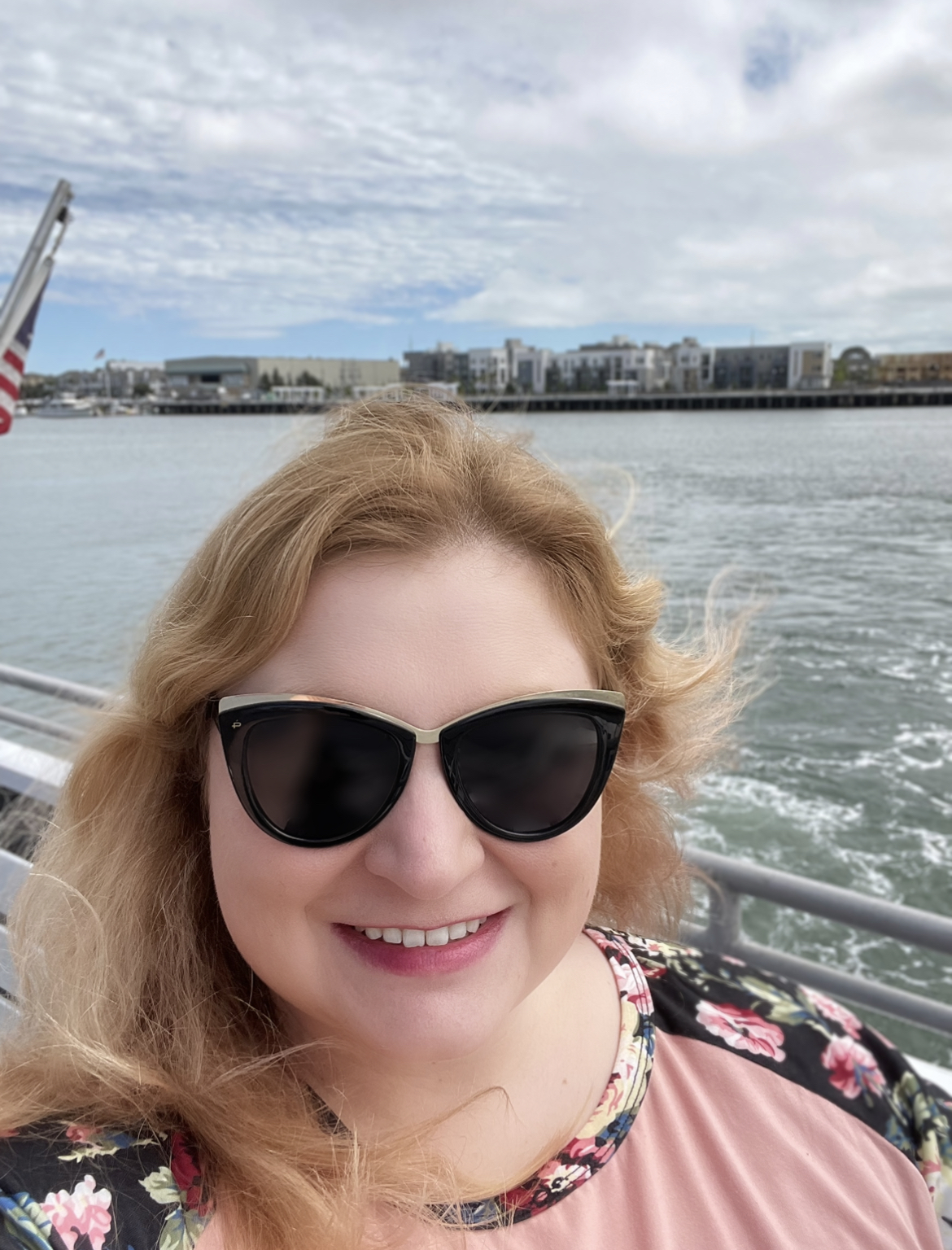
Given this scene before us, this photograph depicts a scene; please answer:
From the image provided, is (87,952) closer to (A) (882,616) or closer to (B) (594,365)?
(A) (882,616)

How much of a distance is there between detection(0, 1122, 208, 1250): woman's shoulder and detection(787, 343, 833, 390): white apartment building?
4687 inches

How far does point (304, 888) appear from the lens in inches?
38.1

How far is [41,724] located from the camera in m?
2.61

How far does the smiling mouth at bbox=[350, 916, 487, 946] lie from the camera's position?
988mm

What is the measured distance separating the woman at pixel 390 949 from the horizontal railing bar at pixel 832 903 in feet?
1.26

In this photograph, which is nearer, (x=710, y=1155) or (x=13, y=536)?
(x=710, y=1155)

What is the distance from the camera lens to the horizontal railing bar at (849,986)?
190 cm

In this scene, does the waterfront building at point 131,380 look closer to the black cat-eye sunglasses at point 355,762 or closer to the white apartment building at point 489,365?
the white apartment building at point 489,365

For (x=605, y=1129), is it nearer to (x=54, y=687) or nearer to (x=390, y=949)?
(x=390, y=949)

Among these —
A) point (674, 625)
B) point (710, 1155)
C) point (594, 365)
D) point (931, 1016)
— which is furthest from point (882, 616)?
point (594, 365)

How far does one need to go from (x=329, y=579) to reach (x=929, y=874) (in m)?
7.02

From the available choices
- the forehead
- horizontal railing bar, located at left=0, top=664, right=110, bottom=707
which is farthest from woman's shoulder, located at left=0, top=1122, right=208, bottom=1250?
horizontal railing bar, located at left=0, top=664, right=110, bottom=707

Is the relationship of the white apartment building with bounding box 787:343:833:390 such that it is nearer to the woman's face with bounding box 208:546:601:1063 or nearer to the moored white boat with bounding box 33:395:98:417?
the moored white boat with bounding box 33:395:98:417

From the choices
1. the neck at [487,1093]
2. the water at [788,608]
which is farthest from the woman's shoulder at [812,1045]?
the water at [788,608]
